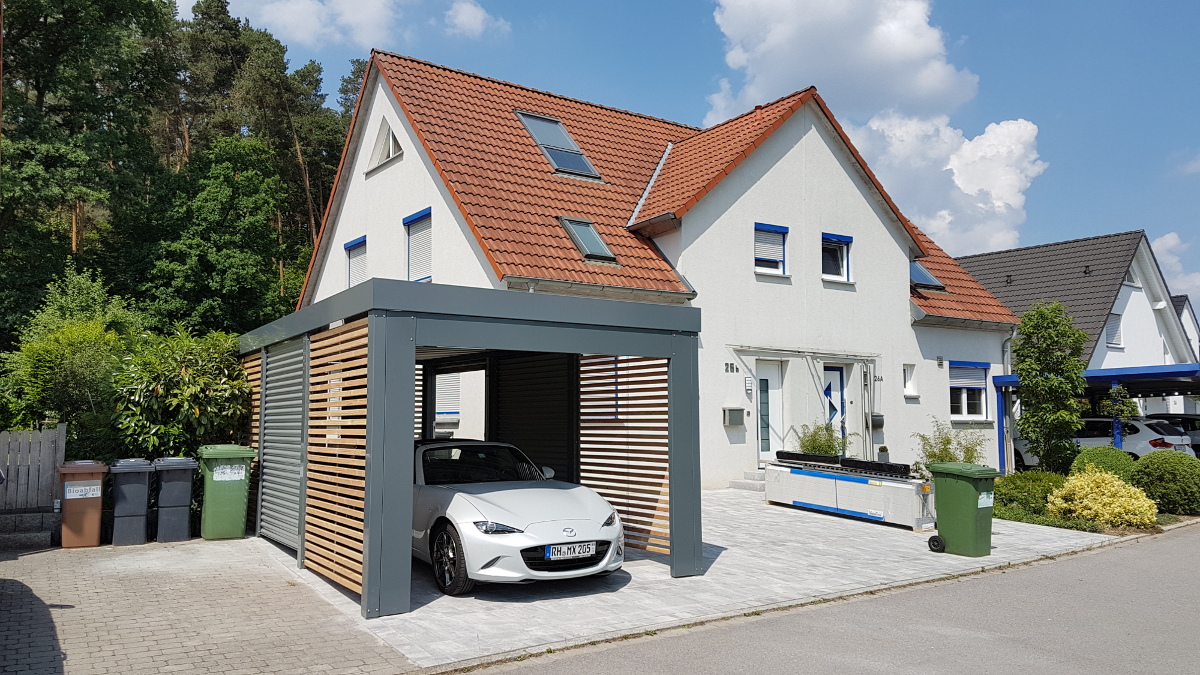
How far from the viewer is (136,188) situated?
2972 centimetres

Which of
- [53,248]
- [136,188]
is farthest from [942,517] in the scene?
[53,248]

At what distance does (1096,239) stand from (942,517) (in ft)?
84.7

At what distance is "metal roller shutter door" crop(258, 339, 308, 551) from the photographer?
9922 millimetres

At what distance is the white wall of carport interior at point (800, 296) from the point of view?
16766 mm

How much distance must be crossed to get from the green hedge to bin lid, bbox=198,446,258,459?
1223 cm

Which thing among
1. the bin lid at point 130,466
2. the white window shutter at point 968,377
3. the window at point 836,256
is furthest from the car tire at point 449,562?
the white window shutter at point 968,377

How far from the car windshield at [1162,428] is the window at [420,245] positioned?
17591 millimetres

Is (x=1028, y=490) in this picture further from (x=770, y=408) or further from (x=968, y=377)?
(x=968, y=377)

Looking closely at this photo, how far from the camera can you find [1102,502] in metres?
13.5

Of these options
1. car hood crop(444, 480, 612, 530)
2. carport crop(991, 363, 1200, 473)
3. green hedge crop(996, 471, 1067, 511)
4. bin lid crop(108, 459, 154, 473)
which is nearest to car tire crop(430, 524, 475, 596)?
car hood crop(444, 480, 612, 530)

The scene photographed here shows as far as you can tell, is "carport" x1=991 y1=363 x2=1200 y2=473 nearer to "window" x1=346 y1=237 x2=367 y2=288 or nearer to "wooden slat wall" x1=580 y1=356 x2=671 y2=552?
"wooden slat wall" x1=580 y1=356 x2=671 y2=552

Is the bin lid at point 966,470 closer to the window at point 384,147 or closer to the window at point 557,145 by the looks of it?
the window at point 557,145

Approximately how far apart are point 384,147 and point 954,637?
16.5 m

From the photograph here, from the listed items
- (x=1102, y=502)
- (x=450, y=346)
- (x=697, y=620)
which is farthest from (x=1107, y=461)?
(x=450, y=346)
